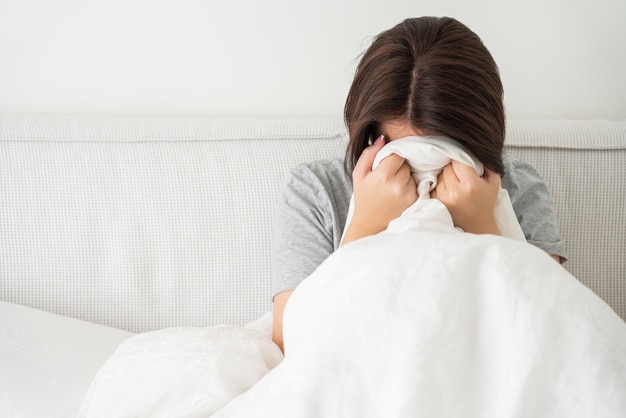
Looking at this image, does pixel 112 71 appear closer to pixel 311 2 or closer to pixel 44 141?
pixel 44 141

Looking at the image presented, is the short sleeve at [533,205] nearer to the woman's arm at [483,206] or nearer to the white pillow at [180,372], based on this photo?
the woman's arm at [483,206]

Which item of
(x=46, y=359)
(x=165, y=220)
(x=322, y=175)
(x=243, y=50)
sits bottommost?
(x=46, y=359)

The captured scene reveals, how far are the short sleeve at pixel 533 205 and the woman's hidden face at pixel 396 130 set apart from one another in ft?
1.06

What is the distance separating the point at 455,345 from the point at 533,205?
66 centimetres

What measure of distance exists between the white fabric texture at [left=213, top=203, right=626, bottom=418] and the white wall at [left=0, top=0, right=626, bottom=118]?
867mm

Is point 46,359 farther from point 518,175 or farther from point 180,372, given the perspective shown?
point 518,175

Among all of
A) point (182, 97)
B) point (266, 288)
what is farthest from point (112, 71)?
point (266, 288)

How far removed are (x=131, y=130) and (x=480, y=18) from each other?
0.86m

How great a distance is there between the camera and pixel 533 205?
144cm

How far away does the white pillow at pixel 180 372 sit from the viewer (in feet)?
3.43

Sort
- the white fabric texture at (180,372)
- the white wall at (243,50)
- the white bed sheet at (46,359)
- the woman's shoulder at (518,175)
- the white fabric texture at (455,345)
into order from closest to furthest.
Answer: the white fabric texture at (455,345)
the white fabric texture at (180,372)
the white bed sheet at (46,359)
the woman's shoulder at (518,175)
the white wall at (243,50)

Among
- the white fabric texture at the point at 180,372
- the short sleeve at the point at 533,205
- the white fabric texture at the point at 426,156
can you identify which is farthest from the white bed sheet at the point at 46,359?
the short sleeve at the point at 533,205

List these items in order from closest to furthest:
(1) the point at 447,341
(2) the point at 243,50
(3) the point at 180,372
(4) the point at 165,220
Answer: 1. (1) the point at 447,341
2. (3) the point at 180,372
3. (4) the point at 165,220
4. (2) the point at 243,50

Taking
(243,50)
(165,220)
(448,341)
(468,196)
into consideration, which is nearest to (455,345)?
(448,341)
